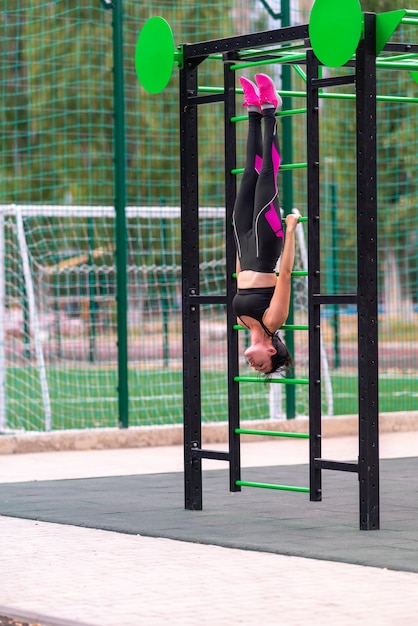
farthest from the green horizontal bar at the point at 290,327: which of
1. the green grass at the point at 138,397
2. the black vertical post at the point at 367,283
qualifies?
the green grass at the point at 138,397

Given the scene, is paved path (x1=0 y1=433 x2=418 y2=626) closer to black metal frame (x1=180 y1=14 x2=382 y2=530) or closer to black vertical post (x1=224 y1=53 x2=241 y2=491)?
black metal frame (x1=180 y1=14 x2=382 y2=530)

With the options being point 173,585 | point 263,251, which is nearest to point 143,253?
point 263,251

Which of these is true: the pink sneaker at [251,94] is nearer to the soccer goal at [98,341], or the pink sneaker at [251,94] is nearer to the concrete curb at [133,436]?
the concrete curb at [133,436]

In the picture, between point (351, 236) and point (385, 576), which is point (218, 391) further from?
point (385, 576)

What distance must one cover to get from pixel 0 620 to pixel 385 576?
1764 millimetres

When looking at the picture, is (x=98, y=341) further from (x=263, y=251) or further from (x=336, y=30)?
(x=336, y=30)

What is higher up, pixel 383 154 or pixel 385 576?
pixel 383 154

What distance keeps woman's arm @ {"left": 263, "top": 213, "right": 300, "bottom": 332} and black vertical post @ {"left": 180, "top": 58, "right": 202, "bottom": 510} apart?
0.84 metres

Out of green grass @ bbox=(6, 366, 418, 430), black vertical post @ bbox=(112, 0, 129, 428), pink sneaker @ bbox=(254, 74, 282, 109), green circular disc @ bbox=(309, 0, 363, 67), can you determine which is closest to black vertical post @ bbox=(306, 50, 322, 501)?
pink sneaker @ bbox=(254, 74, 282, 109)

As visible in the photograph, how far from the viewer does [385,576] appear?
6.80 meters

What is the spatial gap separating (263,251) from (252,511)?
1.63m

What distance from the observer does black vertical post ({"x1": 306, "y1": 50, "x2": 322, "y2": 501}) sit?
28.5ft

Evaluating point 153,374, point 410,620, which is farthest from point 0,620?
point 153,374

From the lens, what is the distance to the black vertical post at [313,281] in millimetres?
8688
